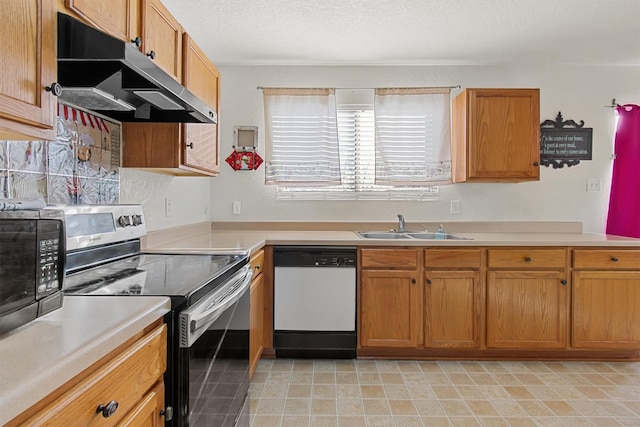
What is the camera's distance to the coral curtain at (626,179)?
309 centimetres

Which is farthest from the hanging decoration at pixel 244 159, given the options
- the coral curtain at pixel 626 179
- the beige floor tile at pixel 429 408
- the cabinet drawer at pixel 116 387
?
the coral curtain at pixel 626 179

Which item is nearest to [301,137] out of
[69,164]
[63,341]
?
[69,164]

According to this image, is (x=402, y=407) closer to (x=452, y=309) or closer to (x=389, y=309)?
(x=389, y=309)

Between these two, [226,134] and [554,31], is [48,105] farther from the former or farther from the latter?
[554,31]

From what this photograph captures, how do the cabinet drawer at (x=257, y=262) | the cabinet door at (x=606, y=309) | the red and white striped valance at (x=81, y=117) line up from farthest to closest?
the cabinet door at (x=606, y=309), the cabinet drawer at (x=257, y=262), the red and white striped valance at (x=81, y=117)

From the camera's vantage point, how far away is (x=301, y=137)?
3154 millimetres

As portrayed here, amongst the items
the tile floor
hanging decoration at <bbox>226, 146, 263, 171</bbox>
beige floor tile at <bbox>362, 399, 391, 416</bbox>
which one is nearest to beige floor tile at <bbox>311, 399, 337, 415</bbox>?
the tile floor

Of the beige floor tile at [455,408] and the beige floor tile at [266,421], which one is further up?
the beige floor tile at [455,408]

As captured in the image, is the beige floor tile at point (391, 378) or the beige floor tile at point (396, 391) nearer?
the beige floor tile at point (396, 391)

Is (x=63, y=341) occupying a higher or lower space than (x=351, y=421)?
higher

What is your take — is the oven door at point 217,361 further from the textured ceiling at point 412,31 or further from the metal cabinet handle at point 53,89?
the textured ceiling at point 412,31

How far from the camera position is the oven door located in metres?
1.08

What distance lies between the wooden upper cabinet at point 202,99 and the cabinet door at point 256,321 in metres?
0.80

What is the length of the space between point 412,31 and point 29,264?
2.59 meters
